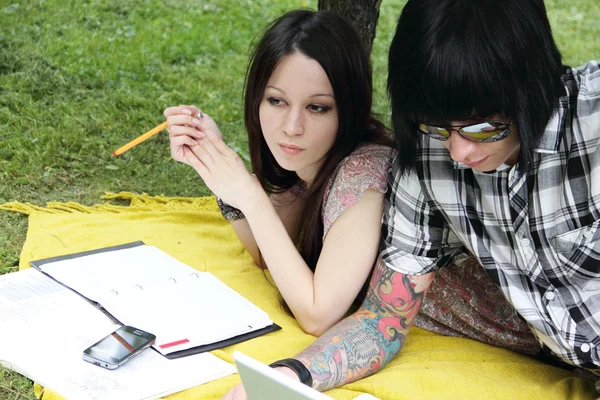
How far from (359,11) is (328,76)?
51.1 inches

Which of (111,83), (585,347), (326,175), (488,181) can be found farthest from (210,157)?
(111,83)

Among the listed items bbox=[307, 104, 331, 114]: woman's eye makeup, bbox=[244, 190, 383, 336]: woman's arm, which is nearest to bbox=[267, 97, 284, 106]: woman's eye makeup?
bbox=[307, 104, 331, 114]: woman's eye makeup

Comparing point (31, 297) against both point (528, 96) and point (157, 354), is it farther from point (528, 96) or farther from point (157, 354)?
point (528, 96)

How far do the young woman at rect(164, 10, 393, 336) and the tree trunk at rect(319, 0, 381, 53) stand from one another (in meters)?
1.06

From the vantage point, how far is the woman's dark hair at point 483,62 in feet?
5.89

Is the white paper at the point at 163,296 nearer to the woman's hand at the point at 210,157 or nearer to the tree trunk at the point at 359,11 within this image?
the woman's hand at the point at 210,157

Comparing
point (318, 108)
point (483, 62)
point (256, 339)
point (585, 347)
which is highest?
point (483, 62)

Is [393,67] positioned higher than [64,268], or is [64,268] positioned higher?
[393,67]

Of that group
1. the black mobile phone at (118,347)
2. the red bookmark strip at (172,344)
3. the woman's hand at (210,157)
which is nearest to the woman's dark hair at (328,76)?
the woman's hand at (210,157)

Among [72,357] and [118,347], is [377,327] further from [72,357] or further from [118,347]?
[72,357]

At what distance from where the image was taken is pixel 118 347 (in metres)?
2.30

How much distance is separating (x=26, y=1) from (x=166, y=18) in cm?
101

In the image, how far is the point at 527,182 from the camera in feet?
6.81

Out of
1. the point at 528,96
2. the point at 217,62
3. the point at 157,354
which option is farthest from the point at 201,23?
the point at 528,96
